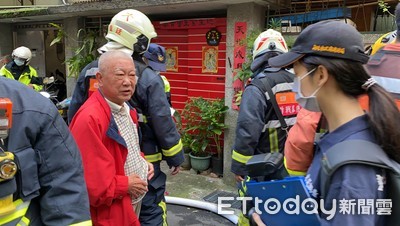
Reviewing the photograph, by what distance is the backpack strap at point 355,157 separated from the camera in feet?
3.74

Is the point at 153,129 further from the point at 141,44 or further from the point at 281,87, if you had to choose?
the point at 281,87

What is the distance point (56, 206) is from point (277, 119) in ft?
6.79

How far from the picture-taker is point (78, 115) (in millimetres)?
2324

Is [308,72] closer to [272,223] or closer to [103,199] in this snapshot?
[272,223]

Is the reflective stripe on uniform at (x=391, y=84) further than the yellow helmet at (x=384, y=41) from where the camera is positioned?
No

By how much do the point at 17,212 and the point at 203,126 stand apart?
4.61 meters

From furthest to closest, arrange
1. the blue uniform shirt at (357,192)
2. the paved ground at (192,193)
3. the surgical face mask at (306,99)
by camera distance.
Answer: the paved ground at (192,193) < the surgical face mask at (306,99) < the blue uniform shirt at (357,192)

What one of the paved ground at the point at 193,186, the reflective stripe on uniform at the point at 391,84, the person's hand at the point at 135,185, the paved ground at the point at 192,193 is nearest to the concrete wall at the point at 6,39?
the paved ground at the point at 192,193

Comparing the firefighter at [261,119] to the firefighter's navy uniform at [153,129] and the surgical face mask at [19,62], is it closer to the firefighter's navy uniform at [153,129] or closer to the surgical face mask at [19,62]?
the firefighter's navy uniform at [153,129]

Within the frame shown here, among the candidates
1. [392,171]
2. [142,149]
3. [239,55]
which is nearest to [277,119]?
[142,149]

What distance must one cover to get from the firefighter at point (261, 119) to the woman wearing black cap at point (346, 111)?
4.79 ft

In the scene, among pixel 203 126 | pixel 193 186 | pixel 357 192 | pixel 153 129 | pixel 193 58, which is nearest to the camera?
pixel 357 192

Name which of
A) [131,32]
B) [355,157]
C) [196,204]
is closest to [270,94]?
[131,32]

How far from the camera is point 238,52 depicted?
18.0ft
